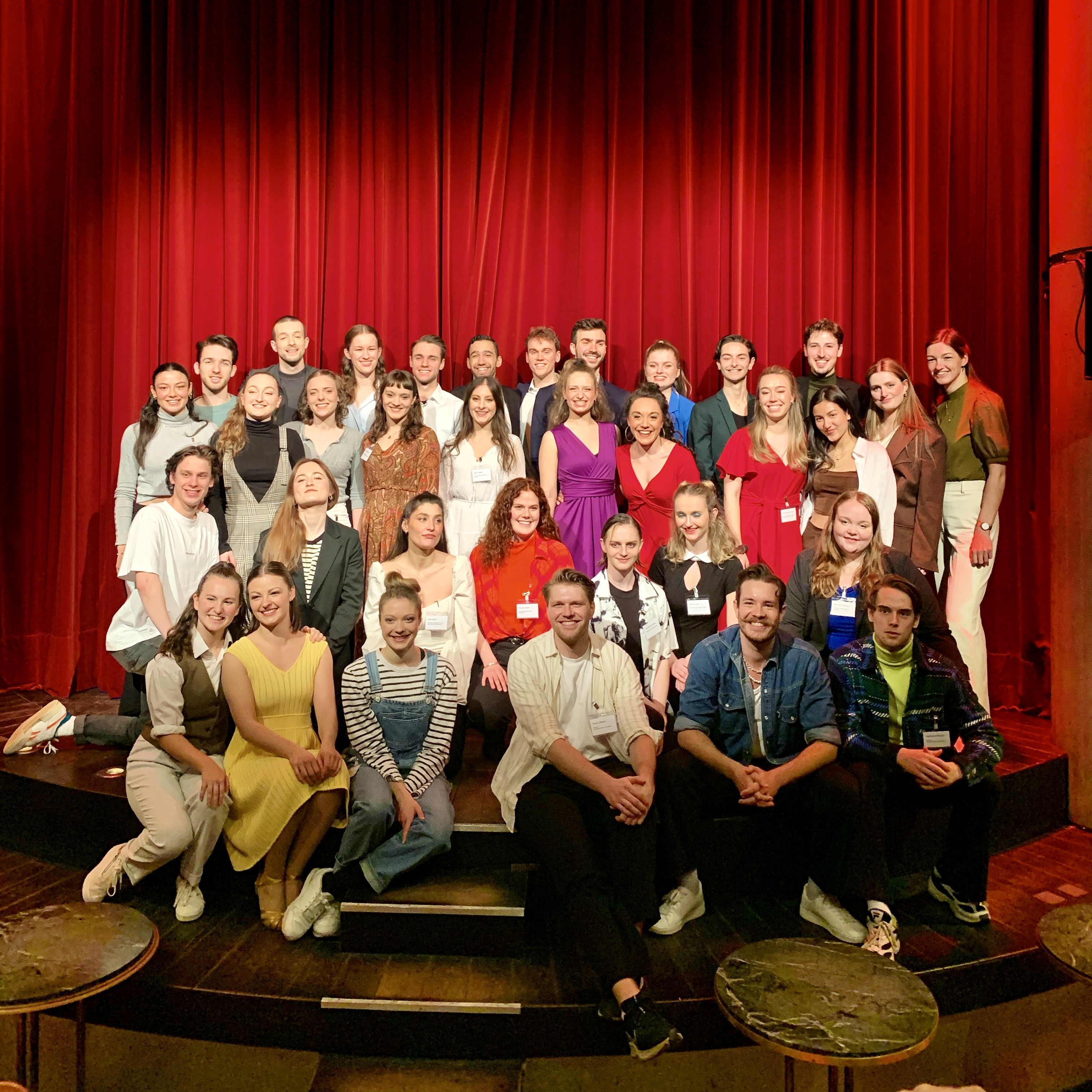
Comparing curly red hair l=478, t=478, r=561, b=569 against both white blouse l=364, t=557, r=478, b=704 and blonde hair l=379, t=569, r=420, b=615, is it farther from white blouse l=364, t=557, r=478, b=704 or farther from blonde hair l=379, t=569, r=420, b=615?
blonde hair l=379, t=569, r=420, b=615

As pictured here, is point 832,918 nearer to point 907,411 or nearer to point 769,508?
point 769,508

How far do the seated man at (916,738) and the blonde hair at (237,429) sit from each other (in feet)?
7.93

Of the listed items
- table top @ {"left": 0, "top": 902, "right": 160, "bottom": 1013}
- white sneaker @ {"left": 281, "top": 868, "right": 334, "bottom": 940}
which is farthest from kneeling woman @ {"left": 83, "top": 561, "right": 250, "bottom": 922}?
table top @ {"left": 0, "top": 902, "right": 160, "bottom": 1013}

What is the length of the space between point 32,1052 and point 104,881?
74 cm

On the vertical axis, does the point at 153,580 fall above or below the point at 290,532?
below

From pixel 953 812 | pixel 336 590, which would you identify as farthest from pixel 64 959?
pixel 953 812

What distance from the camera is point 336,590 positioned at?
11.3 ft

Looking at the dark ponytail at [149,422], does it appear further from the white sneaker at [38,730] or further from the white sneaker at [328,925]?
the white sneaker at [328,925]

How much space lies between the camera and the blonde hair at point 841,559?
315 cm

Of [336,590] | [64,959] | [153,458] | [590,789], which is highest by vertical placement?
[153,458]

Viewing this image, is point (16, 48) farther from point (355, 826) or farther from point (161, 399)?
point (355, 826)

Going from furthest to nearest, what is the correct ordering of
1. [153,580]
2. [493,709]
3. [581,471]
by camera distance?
[581,471], [153,580], [493,709]

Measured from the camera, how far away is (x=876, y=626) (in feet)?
9.40

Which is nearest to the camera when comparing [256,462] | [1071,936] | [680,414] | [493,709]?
[1071,936]
